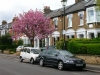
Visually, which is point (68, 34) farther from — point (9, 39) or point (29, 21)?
point (9, 39)

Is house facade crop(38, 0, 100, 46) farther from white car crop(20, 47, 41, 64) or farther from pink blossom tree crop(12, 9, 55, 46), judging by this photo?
white car crop(20, 47, 41, 64)

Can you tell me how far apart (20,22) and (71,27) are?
28.7ft

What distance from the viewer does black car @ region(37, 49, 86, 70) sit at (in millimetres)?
18359

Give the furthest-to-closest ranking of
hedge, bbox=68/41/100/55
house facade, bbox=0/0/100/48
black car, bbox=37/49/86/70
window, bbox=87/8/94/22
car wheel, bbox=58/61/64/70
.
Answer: window, bbox=87/8/94/22, house facade, bbox=0/0/100/48, hedge, bbox=68/41/100/55, car wheel, bbox=58/61/64/70, black car, bbox=37/49/86/70

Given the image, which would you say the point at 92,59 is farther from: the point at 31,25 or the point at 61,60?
the point at 31,25

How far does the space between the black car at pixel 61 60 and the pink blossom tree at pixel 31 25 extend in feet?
36.9

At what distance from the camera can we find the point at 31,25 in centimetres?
3250

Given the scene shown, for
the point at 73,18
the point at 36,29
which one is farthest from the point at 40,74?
the point at 73,18

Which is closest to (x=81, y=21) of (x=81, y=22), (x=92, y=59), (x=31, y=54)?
(x=81, y=22)

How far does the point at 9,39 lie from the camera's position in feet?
168

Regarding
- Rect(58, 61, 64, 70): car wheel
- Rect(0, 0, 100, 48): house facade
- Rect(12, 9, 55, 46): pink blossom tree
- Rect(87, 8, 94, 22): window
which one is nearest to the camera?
Rect(58, 61, 64, 70): car wheel

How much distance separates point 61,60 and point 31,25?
14441 mm

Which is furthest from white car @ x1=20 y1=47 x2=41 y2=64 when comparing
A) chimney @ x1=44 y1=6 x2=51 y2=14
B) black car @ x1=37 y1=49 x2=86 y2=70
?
chimney @ x1=44 y1=6 x2=51 y2=14

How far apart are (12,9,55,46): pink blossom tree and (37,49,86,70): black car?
11241 millimetres
